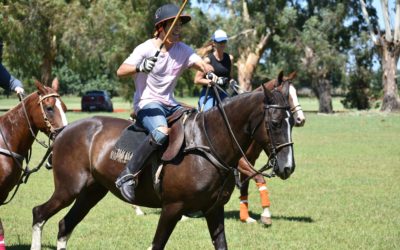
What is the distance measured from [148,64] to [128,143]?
1.27 meters

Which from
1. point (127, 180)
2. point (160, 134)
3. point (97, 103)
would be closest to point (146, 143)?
point (160, 134)

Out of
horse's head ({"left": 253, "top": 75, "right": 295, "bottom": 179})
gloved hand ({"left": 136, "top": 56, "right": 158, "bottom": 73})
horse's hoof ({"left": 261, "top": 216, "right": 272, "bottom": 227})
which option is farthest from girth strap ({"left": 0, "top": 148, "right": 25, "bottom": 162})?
horse's hoof ({"left": 261, "top": 216, "right": 272, "bottom": 227})

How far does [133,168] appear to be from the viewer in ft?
23.5

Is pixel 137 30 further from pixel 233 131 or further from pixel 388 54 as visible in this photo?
pixel 233 131

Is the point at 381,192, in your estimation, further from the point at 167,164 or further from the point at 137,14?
the point at 137,14

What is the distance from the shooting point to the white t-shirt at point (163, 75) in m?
7.25

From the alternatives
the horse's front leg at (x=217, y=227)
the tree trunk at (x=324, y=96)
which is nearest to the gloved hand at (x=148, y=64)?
the horse's front leg at (x=217, y=227)

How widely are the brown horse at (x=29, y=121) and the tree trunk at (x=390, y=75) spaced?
1746 inches

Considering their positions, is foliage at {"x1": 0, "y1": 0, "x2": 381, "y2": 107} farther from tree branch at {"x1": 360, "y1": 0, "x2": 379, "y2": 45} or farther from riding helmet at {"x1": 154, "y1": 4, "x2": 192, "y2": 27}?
riding helmet at {"x1": 154, "y1": 4, "x2": 192, "y2": 27}

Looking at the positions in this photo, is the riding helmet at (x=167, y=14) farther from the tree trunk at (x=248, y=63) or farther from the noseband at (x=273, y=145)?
the tree trunk at (x=248, y=63)

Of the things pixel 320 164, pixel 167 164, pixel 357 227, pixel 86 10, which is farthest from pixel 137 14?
pixel 167 164

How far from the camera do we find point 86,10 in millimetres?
51219

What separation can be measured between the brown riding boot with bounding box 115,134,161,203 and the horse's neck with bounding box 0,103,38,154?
1932mm

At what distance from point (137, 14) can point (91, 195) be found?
4209 centimetres
